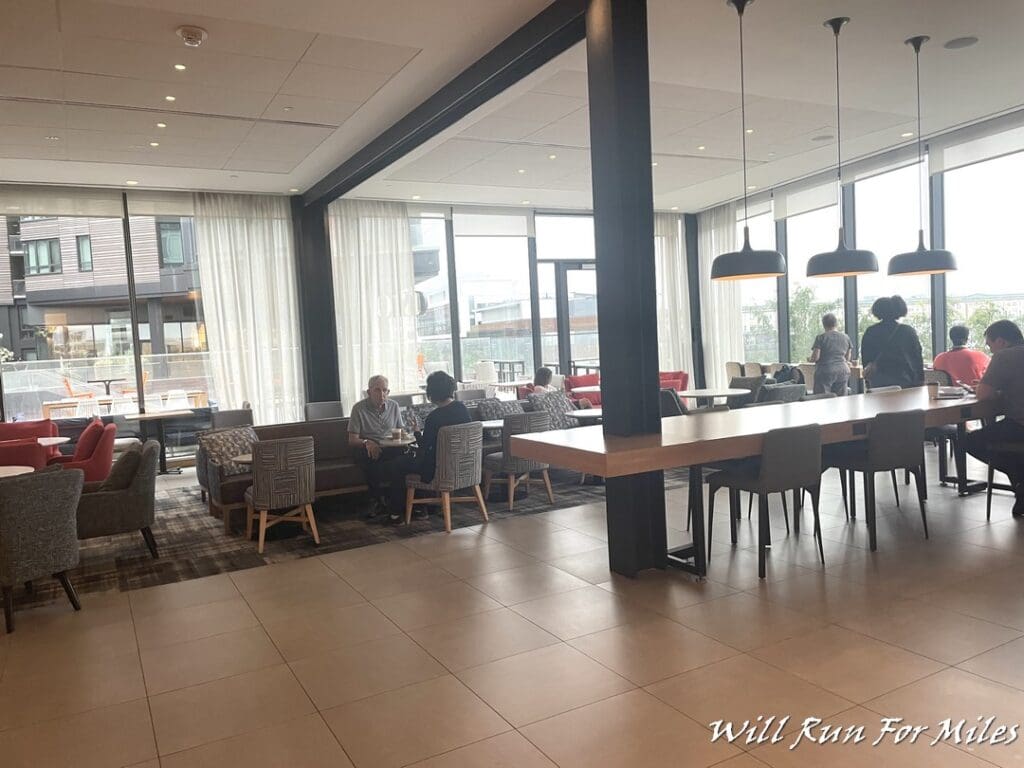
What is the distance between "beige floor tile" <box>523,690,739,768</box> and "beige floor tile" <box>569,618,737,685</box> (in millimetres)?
248

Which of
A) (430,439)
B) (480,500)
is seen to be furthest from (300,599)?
(480,500)

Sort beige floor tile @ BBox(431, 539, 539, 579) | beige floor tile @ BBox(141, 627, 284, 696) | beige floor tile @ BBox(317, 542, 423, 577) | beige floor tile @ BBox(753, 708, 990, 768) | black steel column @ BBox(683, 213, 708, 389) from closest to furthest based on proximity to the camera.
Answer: beige floor tile @ BBox(753, 708, 990, 768), beige floor tile @ BBox(141, 627, 284, 696), beige floor tile @ BBox(431, 539, 539, 579), beige floor tile @ BBox(317, 542, 423, 577), black steel column @ BBox(683, 213, 708, 389)

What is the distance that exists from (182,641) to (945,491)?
596 centimetres

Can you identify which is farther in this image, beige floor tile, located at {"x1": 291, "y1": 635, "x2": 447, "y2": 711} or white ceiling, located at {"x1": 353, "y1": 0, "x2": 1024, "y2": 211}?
white ceiling, located at {"x1": 353, "y1": 0, "x2": 1024, "y2": 211}

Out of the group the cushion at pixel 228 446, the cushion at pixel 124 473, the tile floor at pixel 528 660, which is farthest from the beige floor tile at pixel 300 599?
the cushion at pixel 228 446

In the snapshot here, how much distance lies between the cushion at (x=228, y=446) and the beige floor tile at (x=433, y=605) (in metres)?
2.68

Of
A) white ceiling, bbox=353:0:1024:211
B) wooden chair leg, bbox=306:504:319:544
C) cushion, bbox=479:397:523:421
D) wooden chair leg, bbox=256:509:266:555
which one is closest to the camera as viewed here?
white ceiling, bbox=353:0:1024:211

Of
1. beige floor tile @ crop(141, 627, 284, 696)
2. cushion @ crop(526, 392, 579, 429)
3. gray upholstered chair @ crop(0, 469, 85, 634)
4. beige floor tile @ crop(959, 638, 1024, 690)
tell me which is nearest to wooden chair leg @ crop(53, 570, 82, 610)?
gray upholstered chair @ crop(0, 469, 85, 634)

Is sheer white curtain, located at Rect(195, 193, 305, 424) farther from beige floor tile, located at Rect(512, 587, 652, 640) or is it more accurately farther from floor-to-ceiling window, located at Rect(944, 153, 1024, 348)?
floor-to-ceiling window, located at Rect(944, 153, 1024, 348)

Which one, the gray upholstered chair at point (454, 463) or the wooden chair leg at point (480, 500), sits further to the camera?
the wooden chair leg at point (480, 500)

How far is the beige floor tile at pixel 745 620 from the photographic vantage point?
352cm

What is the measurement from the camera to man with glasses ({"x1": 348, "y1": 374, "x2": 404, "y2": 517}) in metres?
6.59

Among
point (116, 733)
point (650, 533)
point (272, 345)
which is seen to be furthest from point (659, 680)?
point (272, 345)

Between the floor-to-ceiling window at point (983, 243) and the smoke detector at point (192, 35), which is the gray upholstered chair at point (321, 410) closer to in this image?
the smoke detector at point (192, 35)
